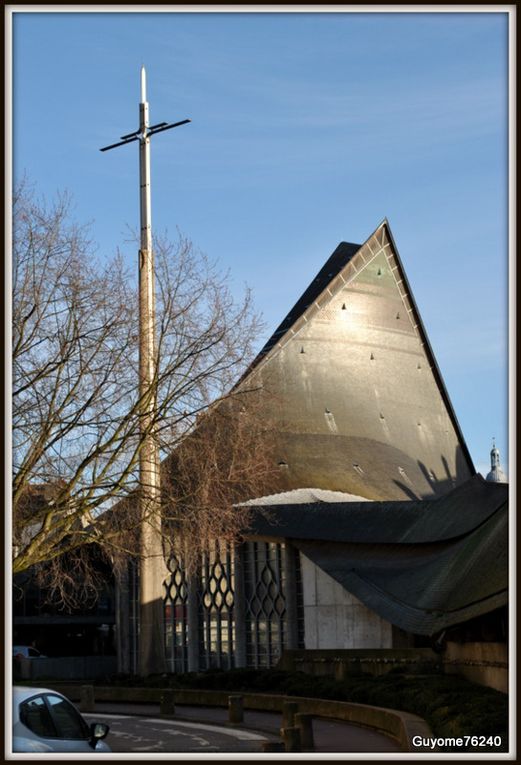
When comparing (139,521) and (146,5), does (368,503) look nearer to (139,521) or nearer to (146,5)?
(139,521)

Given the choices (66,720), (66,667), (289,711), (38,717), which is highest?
(38,717)

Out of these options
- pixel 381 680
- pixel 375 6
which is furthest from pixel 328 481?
pixel 375 6

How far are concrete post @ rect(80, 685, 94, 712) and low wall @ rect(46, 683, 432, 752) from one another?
1.79 meters

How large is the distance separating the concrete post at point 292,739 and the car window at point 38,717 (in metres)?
6.30

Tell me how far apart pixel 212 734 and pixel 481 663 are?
5.39 m

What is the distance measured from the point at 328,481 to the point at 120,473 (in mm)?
25998

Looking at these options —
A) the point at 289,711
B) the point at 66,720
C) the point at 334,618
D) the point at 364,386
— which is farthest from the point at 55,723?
the point at 364,386

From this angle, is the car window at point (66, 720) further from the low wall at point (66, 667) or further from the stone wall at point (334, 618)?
the low wall at point (66, 667)

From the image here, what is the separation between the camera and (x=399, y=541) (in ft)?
122

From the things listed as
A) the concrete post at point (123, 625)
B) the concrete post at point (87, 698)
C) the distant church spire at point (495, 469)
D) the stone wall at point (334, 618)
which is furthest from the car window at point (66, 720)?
the distant church spire at point (495, 469)

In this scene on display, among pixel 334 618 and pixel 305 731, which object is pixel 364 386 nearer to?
pixel 334 618

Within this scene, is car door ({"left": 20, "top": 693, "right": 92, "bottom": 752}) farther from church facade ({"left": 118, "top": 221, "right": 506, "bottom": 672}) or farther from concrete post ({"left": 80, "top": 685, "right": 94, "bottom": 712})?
concrete post ({"left": 80, "top": 685, "right": 94, "bottom": 712})

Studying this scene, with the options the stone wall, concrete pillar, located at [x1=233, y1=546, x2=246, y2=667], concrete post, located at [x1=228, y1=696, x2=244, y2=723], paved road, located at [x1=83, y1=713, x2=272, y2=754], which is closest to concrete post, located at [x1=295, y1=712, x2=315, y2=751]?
paved road, located at [x1=83, y1=713, x2=272, y2=754]

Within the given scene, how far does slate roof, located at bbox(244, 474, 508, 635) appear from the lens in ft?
98.3
